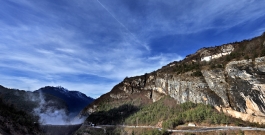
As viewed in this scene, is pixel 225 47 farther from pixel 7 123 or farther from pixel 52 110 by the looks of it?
pixel 52 110

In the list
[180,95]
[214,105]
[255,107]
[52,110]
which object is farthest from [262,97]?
[52,110]

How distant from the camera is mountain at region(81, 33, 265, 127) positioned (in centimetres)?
6069

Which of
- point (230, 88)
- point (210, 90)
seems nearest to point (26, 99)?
point (210, 90)

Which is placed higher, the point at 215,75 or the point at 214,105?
the point at 215,75

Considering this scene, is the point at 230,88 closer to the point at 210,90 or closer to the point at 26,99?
the point at 210,90

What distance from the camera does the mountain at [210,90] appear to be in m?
60.7

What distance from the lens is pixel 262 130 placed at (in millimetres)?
49625

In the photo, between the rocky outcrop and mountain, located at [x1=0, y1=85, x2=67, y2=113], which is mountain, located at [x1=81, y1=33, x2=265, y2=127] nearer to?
the rocky outcrop

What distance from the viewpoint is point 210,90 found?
74.4 m

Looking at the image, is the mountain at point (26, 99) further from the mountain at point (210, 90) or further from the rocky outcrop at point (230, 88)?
the rocky outcrop at point (230, 88)

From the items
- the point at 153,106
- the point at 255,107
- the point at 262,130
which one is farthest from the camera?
the point at 153,106

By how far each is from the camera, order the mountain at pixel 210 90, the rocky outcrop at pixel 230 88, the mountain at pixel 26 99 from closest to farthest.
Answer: the rocky outcrop at pixel 230 88 < the mountain at pixel 210 90 < the mountain at pixel 26 99

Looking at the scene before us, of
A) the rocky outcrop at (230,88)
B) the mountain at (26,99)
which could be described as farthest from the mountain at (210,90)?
the mountain at (26,99)

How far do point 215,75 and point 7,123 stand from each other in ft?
232
